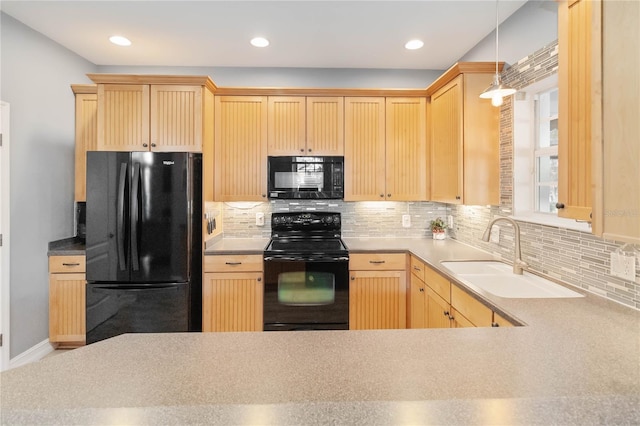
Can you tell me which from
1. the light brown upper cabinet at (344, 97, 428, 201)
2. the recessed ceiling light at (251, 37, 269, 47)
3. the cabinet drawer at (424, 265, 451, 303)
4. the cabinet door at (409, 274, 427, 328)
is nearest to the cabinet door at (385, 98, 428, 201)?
the light brown upper cabinet at (344, 97, 428, 201)

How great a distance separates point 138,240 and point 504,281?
2624 mm

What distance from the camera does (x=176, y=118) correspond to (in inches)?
111

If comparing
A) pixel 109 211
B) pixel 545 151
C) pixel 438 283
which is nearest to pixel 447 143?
pixel 545 151

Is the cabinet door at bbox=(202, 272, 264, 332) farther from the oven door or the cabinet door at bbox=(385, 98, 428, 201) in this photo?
the cabinet door at bbox=(385, 98, 428, 201)

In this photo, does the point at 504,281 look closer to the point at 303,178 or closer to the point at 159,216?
the point at 303,178

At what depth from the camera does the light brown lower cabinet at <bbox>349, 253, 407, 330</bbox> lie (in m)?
2.80

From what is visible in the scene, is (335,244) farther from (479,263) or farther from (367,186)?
(479,263)

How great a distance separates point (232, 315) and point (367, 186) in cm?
167

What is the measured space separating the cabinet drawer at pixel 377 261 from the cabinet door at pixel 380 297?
0.03 metres

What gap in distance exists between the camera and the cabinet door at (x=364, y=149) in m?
3.16

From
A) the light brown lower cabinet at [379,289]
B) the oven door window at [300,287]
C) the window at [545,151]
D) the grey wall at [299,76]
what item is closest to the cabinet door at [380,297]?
the light brown lower cabinet at [379,289]

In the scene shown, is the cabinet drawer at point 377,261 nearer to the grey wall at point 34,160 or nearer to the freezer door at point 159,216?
the freezer door at point 159,216

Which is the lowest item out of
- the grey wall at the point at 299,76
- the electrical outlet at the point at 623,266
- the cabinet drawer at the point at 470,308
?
the cabinet drawer at the point at 470,308

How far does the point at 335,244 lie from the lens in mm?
3119
